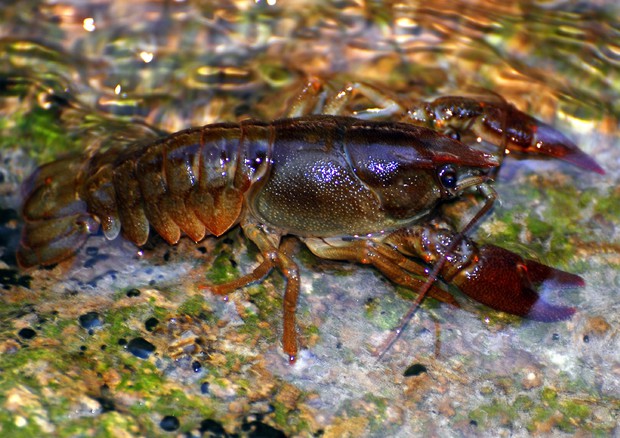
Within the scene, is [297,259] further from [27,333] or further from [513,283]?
[27,333]

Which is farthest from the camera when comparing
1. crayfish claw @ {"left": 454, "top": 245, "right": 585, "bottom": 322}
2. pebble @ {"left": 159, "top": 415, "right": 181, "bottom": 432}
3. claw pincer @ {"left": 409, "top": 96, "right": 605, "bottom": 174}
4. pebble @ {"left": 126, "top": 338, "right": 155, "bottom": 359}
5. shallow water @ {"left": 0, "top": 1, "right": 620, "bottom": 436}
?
claw pincer @ {"left": 409, "top": 96, "right": 605, "bottom": 174}

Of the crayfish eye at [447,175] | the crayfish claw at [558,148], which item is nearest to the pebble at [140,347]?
the crayfish eye at [447,175]

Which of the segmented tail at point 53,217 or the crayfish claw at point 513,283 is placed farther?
the segmented tail at point 53,217

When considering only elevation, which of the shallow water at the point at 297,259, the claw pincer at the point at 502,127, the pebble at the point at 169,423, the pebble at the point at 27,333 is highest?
the claw pincer at the point at 502,127

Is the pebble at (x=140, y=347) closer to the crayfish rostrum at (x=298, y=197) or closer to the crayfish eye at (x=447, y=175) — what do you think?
the crayfish rostrum at (x=298, y=197)

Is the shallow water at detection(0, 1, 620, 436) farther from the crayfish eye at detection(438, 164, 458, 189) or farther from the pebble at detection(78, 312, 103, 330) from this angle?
the crayfish eye at detection(438, 164, 458, 189)

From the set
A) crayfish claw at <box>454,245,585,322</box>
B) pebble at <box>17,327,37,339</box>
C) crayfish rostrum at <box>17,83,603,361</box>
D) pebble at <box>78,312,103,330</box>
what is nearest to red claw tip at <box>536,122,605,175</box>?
crayfish rostrum at <box>17,83,603,361</box>

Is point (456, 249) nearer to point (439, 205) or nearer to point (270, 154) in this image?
point (439, 205)

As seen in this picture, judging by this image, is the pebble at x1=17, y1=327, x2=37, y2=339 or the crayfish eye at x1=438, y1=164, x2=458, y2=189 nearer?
the pebble at x1=17, y1=327, x2=37, y2=339
